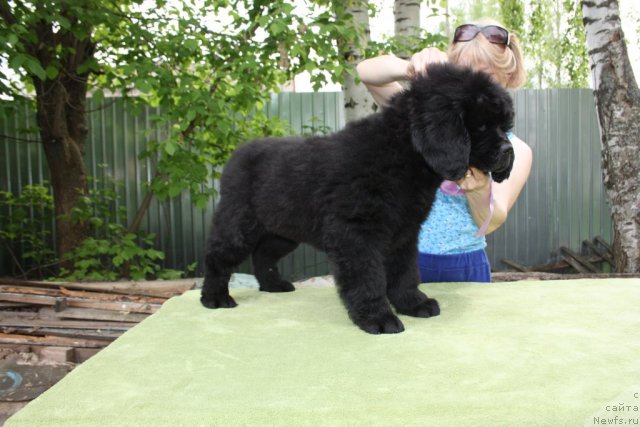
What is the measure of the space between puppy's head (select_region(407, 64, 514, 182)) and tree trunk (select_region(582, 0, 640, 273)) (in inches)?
125

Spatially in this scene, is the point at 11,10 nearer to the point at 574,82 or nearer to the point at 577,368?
the point at 577,368

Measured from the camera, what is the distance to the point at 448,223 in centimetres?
304

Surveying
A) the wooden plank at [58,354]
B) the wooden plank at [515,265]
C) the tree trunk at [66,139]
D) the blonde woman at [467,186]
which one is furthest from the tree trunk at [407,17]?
the wooden plank at [58,354]

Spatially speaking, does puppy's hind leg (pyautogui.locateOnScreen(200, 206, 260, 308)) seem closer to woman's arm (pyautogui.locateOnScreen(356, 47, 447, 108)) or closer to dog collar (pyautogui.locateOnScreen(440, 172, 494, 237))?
woman's arm (pyautogui.locateOnScreen(356, 47, 447, 108))

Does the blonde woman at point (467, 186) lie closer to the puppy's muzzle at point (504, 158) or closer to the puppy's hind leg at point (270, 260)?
the puppy's muzzle at point (504, 158)

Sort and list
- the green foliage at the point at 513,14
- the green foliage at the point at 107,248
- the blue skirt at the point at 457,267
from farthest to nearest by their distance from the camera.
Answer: the green foliage at the point at 513,14
the green foliage at the point at 107,248
the blue skirt at the point at 457,267

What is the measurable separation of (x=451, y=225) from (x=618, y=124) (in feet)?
8.28

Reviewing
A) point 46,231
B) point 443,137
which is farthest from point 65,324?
point 46,231

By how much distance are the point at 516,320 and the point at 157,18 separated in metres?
4.43

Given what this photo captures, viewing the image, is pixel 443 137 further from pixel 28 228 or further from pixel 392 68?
pixel 28 228

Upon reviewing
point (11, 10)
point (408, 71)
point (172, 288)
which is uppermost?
point (11, 10)

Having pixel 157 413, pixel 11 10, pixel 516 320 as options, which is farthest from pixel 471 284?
pixel 11 10

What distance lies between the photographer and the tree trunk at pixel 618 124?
4.49m

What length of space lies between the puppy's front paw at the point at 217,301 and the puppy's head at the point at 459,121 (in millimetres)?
1176
